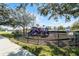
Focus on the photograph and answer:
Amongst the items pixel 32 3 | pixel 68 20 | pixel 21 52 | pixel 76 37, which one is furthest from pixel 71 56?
pixel 32 3

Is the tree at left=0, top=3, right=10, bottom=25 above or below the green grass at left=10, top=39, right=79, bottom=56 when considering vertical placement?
above

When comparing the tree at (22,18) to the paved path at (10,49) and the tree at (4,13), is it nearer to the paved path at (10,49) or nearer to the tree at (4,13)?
the tree at (4,13)

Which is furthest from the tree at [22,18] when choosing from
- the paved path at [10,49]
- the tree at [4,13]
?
the paved path at [10,49]

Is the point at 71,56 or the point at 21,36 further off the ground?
the point at 21,36

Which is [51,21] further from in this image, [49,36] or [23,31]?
[23,31]

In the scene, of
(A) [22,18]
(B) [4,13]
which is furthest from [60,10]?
(B) [4,13]

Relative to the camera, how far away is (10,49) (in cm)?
253

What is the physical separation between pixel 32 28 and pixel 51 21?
8.8 inches

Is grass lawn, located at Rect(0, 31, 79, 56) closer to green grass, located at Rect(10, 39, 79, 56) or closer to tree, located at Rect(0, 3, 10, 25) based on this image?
green grass, located at Rect(10, 39, 79, 56)

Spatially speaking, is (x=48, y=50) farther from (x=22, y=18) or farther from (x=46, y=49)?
(x=22, y=18)

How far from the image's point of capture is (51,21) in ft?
8.32

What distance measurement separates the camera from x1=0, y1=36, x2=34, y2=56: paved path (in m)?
2.52

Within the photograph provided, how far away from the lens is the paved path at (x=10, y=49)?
8.25ft

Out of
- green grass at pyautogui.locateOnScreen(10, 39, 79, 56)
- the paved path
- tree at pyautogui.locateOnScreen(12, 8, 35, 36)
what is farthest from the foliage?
the paved path
